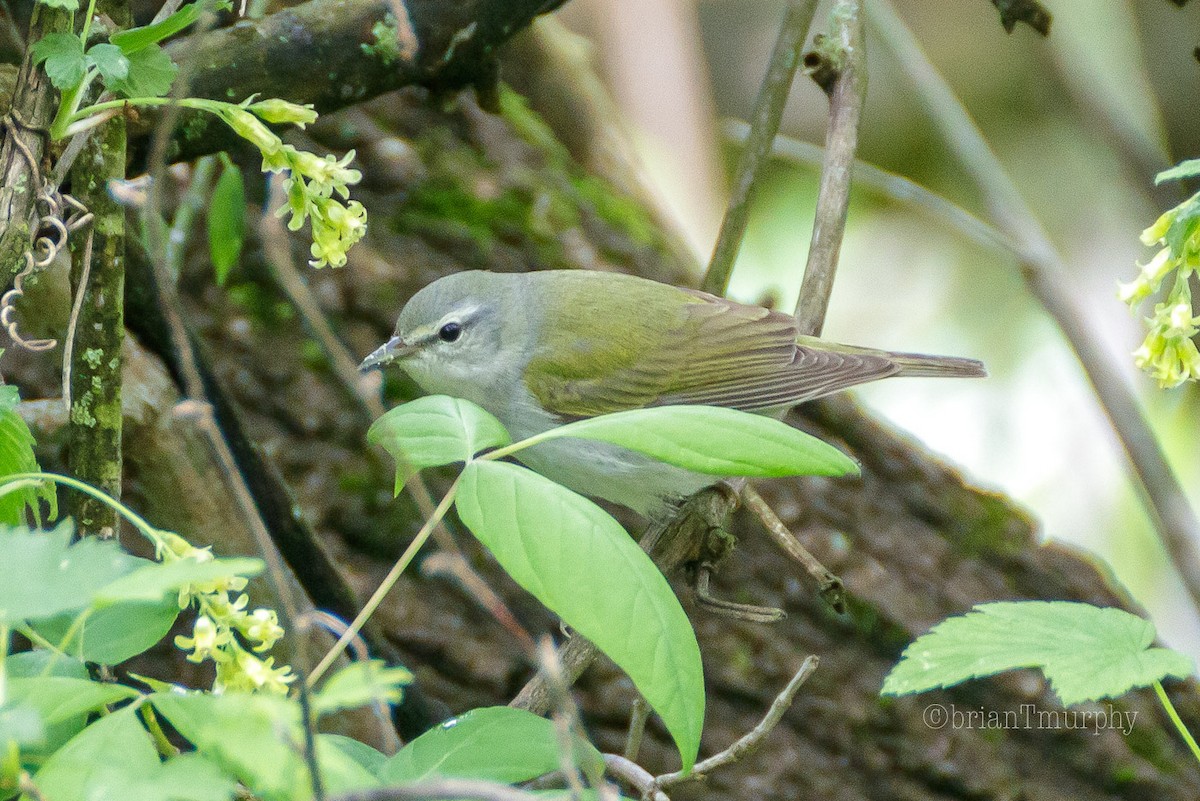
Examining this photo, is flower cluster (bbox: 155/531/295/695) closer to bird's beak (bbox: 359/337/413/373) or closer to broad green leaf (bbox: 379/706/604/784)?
broad green leaf (bbox: 379/706/604/784)

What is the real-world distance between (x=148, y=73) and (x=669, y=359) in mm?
1983

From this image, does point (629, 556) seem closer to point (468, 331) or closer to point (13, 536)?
point (13, 536)

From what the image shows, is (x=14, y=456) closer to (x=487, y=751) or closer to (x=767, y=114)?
(x=487, y=751)

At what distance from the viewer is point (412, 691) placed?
253 centimetres

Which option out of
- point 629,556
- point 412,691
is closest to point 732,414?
point 629,556

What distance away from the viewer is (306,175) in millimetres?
1679

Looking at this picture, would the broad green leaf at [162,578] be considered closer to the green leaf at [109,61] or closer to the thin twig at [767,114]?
the green leaf at [109,61]

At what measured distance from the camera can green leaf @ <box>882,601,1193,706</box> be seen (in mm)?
1435

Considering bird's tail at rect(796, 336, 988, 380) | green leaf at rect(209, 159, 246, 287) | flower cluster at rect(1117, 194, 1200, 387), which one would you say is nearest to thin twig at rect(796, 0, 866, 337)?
bird's tail at rect(796, 336, 988, 380)

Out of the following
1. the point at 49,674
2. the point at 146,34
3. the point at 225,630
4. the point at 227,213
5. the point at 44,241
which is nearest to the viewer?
the point at 49,674

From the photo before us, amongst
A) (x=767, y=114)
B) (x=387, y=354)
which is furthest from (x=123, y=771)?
(x=767, y=114)

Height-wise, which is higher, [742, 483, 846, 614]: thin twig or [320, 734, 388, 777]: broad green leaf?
[742, 483, 846, 614]: thin twig

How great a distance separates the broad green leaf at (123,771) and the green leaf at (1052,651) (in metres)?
0.95

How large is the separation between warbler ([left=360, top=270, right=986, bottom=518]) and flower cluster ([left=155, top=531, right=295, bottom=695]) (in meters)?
1.90
